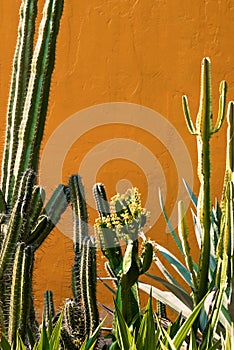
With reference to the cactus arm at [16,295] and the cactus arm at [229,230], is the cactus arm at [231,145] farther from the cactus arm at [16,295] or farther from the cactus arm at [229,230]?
the cactus arm at [16,295]

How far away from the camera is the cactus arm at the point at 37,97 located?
10.6 feet

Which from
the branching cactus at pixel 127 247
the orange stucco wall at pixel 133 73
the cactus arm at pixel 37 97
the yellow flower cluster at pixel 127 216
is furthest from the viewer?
the orange stucco wall at pixel 133 73

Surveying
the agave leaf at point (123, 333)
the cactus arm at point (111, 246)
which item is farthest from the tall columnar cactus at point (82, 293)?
the agave leaf at point (123, 333)

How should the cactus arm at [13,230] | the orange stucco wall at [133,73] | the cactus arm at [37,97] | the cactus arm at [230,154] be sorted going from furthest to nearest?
the orange stucco wall at [133,73]
the cactus arm at [37,97]
the cactus arm at [13,230]
the cactus arm at [230,154]

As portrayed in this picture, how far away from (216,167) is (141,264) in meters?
2.35

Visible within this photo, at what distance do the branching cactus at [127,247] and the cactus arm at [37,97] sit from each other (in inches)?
20.7

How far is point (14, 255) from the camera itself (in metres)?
2.99

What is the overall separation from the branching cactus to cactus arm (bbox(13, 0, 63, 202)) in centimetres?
53

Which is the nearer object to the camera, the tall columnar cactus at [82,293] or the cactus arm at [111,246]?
the cactus arm at [111,246]

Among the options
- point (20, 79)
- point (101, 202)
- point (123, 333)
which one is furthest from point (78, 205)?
point (123, 333)

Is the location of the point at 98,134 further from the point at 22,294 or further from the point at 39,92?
the point at 22,294

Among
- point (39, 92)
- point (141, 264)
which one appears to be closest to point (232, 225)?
point (141, 264)

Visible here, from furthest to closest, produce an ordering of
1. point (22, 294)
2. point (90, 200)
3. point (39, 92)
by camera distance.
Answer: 1. point (90, 200)
2. point (39, 92)
3. point (22, 294)

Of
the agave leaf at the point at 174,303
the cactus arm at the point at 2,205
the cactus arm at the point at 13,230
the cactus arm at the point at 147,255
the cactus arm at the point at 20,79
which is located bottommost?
the agave leaf at the point at 174,303
